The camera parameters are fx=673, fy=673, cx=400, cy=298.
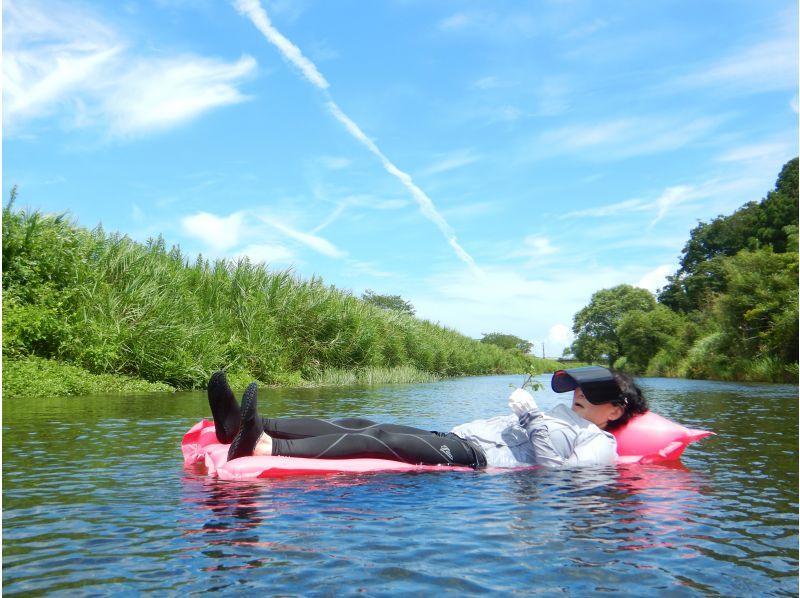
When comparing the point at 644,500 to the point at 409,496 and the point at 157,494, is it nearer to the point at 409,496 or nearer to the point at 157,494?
→ the point at 409,496

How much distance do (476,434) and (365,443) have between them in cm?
109

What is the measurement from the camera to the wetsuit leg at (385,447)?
5438mm

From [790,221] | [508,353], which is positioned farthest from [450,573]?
[790,221]

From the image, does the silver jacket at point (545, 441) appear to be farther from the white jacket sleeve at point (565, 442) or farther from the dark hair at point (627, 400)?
the dark hair at point (627, 400)

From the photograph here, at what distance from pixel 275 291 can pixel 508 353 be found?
1112 inches

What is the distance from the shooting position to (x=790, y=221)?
4522cm

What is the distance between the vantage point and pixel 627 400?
612cm

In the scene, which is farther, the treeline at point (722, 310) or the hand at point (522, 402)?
the treeline at point (722, 310)

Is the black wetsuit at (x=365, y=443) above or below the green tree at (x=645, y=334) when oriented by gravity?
below

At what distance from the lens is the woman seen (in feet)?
17.7

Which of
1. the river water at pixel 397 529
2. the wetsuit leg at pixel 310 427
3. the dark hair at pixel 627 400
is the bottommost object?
the river water at pixel 397 529

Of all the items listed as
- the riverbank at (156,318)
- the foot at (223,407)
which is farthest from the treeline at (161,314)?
the foot at (223,407)

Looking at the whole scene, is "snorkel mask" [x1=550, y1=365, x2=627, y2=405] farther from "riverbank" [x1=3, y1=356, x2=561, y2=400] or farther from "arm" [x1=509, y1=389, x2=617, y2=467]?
"riverbank" [x1=3, y1=356, x2=561, y2=400]

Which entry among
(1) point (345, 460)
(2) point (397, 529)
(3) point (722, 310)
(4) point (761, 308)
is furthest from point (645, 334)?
(2) point (397, 529)
